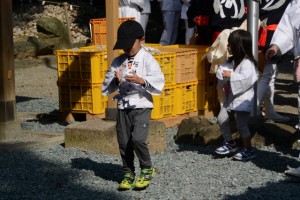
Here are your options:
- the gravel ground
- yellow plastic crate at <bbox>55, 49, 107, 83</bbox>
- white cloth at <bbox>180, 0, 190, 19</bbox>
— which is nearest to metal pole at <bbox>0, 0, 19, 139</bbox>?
the gravel ground

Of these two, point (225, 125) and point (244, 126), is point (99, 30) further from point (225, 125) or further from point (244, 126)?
point (244, 126)

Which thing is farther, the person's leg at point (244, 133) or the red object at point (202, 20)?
the red object at point (202, 20)

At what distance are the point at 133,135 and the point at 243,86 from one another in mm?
1381

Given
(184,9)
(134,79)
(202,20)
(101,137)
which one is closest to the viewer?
(134,79)

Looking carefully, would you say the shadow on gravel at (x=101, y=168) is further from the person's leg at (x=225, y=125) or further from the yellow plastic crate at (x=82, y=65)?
the yellow plastic crate at (x=82, y=65)

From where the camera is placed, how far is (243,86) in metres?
6.86

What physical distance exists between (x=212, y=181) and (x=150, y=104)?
2.79 ft

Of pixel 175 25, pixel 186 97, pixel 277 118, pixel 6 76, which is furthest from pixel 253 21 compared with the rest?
pixel 175 25

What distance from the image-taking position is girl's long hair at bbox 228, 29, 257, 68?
270 inches

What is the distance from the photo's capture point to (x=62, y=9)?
1931cm

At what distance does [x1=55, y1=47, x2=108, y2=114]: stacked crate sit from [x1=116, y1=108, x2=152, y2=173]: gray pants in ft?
9.29

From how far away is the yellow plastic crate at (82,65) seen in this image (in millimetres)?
8875

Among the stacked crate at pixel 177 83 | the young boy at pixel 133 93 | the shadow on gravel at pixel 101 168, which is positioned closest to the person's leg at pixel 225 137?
the shadow on gravel at pixel 101 168

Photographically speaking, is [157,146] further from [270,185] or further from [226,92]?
[270,185]
